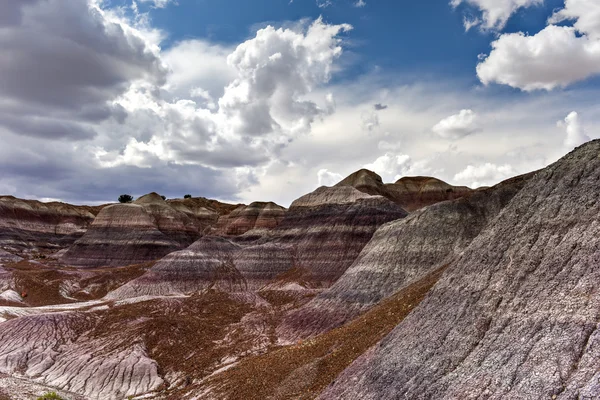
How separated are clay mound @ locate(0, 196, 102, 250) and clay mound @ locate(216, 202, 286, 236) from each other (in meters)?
48.0

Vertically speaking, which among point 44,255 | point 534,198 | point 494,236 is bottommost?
point 494,236

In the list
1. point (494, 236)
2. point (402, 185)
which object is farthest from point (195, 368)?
point (402, 185)

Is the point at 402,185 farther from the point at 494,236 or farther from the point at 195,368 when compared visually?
the point at 494,236

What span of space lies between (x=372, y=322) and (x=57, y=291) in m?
63.7

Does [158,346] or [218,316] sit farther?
[218,316]

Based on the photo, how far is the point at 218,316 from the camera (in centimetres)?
5878

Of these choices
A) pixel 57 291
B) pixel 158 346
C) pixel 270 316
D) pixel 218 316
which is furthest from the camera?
pixel 57 291

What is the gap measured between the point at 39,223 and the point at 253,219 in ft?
210

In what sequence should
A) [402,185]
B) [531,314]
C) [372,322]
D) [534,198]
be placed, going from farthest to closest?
1. [402,185]
2. [372,322]
3. [534,198]
4. [531,314]

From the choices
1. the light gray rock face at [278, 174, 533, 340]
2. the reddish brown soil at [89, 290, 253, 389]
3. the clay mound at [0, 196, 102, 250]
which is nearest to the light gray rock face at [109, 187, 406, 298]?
the reddish brown soil at [89, 290, 253, 389]

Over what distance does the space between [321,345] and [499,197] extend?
32.2 m

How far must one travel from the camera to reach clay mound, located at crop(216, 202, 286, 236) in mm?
114312

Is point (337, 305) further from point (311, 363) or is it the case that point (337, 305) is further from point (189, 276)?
point (189, 276)

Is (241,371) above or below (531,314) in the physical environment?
below
